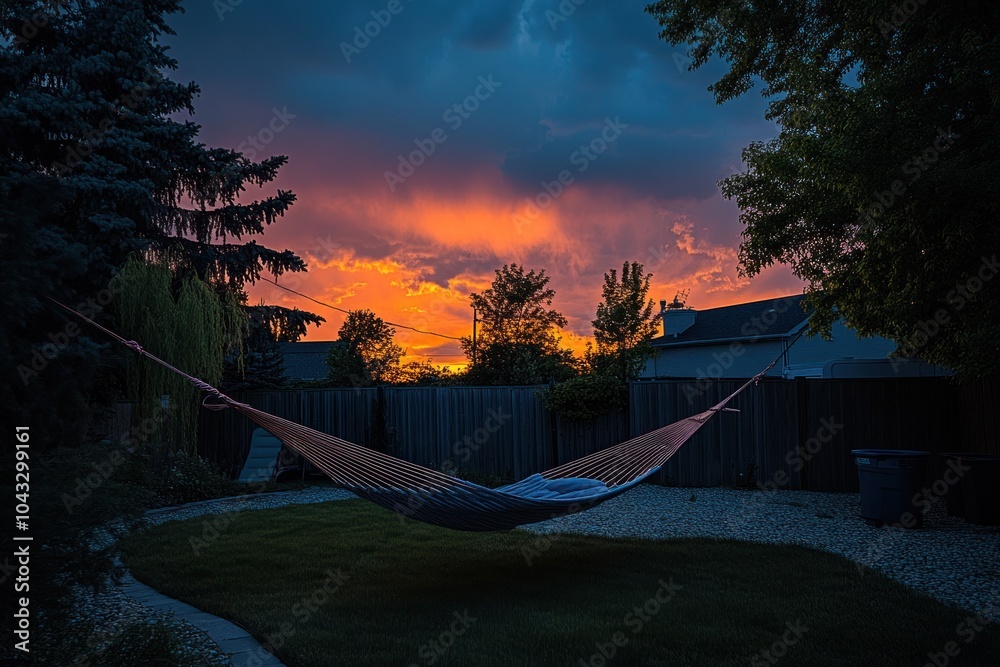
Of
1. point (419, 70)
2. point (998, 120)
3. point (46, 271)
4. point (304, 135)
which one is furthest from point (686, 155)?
point (46, 271)

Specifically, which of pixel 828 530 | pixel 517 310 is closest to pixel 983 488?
pixel 828 530

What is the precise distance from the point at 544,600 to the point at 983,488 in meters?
4.41

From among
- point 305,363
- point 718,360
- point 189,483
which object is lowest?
point 189,483

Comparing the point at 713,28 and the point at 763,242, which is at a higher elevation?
the point at 713,28

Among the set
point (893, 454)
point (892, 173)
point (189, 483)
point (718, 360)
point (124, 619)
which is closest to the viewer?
point (124, 619)

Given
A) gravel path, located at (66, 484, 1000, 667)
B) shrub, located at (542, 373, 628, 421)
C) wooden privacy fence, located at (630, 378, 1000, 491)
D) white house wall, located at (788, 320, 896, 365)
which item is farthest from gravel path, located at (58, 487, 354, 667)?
white house wall, located at (788, 320, 896, 365)

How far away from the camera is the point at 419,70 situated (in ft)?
24.7

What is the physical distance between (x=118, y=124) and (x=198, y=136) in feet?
3.55

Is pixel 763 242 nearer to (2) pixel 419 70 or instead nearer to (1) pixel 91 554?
(2) pixel 419 70

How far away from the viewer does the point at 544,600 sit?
3.61 meters

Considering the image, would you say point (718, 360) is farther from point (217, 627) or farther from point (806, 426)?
point (217, 627)

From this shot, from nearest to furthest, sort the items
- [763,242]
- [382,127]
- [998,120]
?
[998,120]
[763,242]
[382,127]

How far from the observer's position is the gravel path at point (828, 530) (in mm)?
4055

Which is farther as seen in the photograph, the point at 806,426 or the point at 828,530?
the point at 806,426
